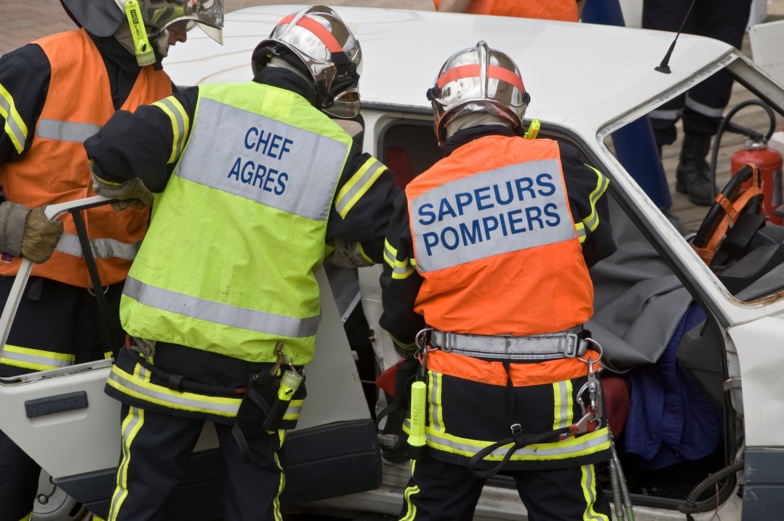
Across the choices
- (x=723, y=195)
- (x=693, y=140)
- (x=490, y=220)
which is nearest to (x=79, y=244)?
(x=490, y=220)

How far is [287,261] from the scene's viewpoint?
9.73 feet

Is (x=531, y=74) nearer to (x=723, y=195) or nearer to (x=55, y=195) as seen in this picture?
(x=723, y=195)

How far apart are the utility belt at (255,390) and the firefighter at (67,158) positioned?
260 millimetres

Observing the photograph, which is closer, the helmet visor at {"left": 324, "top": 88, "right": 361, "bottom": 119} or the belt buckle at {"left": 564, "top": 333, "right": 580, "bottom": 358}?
the belt buckle at {"left": 564, "top": 333, "right": 580, "bottom": 358}

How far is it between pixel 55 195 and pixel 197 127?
Result: 544 mm

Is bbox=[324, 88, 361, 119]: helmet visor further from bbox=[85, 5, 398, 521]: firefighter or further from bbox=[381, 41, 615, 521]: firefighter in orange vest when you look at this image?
bbox=[381, 41, 615, 521]: firefighter in orange vest

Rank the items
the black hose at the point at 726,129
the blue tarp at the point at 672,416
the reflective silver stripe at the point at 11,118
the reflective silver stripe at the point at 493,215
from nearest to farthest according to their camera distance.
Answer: the reflective silver stripe at the point at 493,215
the reflective silver stripe at the point at 11,118
the blue tarp at the point at 672,416
the black hose at the point at 726,129

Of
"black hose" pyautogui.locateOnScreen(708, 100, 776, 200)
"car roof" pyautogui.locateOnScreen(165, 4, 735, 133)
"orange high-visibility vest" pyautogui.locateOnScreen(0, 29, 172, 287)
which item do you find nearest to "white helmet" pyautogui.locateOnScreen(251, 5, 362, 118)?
"car roof" pyautogui.locateOnScreen(165, 4, 735, 133)

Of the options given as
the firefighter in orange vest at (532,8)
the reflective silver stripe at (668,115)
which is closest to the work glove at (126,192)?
the firefighter in orange vest at (532,8)

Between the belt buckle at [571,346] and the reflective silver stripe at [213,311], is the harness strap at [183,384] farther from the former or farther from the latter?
the belt buckle at [571,346]

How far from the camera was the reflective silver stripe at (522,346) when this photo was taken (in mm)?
2795

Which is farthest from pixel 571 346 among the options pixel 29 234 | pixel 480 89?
pixel 29 234

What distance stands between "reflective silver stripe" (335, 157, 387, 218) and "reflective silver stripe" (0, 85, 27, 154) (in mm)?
958

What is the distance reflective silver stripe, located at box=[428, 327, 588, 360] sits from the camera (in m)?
2.79
